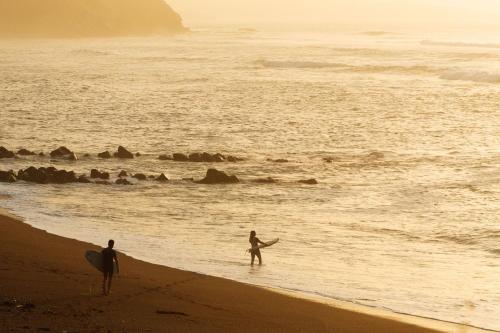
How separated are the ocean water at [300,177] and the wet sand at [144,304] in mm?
1230

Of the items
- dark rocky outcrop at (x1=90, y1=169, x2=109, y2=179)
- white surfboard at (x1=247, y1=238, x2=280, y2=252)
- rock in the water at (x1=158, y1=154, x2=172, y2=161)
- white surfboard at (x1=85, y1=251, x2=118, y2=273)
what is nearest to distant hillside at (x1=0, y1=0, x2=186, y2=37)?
rock in the water at (x1=158, y1=154, x2=172, y2=161)

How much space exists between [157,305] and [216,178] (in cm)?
1541

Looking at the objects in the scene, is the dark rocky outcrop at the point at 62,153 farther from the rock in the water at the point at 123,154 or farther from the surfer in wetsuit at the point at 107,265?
the surfer in wetsuit at the point at 107,265

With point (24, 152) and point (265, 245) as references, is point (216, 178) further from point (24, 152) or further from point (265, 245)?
point (265, 245)

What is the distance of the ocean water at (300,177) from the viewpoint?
20.5 metres

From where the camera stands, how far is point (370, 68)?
87.8 meters

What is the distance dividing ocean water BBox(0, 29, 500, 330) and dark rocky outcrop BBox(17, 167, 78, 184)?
2.73ft

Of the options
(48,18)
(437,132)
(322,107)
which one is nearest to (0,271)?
(437,132)

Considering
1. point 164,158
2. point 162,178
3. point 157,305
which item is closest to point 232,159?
point 164,158

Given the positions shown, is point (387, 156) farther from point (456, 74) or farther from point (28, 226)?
point (456, 74)

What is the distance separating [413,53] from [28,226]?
93.4 metres

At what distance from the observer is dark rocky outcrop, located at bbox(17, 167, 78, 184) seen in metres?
30.6

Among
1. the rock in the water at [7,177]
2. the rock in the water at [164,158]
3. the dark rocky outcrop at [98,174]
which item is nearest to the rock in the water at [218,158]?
the rock in the water at [164,158]

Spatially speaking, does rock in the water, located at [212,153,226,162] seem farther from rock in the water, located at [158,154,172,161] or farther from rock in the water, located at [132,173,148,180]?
rock in the water, located at [132,173,148,180]
